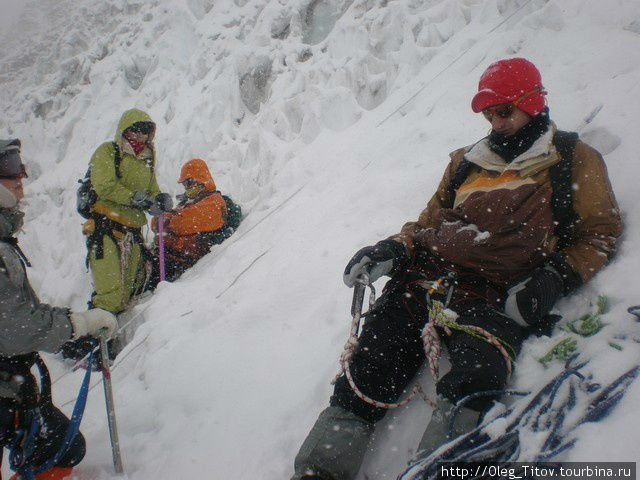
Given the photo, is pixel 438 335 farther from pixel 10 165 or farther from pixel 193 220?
pixel 193 220

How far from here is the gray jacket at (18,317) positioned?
1439 mm

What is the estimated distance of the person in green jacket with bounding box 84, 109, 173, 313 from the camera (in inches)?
149

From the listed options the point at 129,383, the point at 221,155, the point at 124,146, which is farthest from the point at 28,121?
the point at 129,383

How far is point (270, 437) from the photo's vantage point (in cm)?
175

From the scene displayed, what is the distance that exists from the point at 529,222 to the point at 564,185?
0.21 m

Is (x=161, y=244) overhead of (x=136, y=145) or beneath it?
beneath

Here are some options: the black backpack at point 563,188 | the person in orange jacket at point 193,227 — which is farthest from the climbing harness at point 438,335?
the person in orange jacket at point 193,227

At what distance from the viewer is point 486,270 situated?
1.59m

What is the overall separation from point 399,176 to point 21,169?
2.60 meters

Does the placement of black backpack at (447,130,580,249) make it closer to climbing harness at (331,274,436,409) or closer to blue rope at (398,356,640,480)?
blue rope at (398,356,640,480)

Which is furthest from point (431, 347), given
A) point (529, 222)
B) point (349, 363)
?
point (529, 222)

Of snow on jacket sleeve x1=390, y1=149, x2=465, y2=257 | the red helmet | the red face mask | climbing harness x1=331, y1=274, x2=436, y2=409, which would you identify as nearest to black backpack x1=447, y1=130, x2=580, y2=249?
the red helmet

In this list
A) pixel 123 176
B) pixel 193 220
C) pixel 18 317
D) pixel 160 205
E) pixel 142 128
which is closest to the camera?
pixel 18 317

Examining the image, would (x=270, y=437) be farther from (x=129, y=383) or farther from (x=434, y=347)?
(x=129, y=383)
